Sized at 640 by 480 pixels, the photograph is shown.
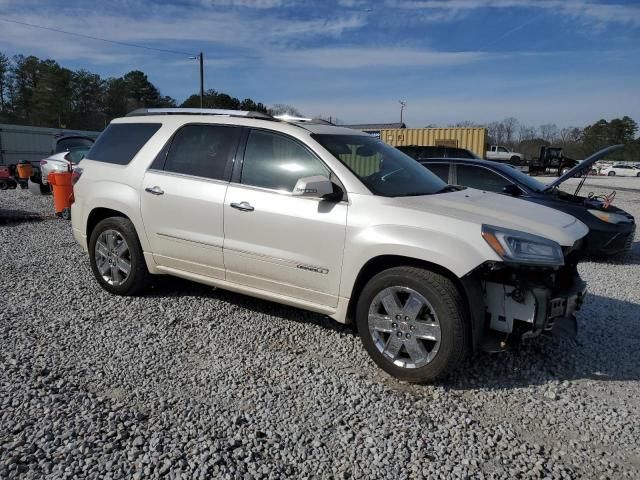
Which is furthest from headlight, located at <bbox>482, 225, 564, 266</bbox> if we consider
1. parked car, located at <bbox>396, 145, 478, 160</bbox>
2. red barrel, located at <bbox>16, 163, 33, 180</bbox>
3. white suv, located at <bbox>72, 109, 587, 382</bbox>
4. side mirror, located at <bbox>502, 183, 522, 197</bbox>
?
red barrel, located at <bbox>16, 163, 33, 180</bbox>

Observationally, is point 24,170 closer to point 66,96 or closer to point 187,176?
point 187,176

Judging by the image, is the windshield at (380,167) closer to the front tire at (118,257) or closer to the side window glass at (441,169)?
the front tire at (118,257)

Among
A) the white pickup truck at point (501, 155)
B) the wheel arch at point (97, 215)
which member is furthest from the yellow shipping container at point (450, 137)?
the wheel arch at point (97, 215)

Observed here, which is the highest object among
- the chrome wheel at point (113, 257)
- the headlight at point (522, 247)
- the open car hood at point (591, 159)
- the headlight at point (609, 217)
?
the open car hood at point (591, 159)

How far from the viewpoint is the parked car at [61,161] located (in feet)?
42.7

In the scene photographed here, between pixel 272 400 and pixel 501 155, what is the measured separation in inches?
1809

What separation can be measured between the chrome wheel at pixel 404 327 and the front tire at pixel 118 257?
2.53 m

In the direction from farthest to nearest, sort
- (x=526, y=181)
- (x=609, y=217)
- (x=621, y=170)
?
1. (x=621, y=170)
2. (x=526, y=181)
3. (x=609, y=217)

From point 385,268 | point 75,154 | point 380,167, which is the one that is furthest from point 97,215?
point 75,154

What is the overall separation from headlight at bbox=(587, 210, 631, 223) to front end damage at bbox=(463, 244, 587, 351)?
4.46 m

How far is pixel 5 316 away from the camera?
4434 mm

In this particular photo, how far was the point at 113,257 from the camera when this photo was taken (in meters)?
5.00

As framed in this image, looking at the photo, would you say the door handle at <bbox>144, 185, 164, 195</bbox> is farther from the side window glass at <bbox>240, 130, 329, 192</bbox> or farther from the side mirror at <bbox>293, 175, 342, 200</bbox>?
the side mirror at <bbox>293, 175, 342, 200</bbox>

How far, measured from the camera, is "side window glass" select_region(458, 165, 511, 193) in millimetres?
7805
